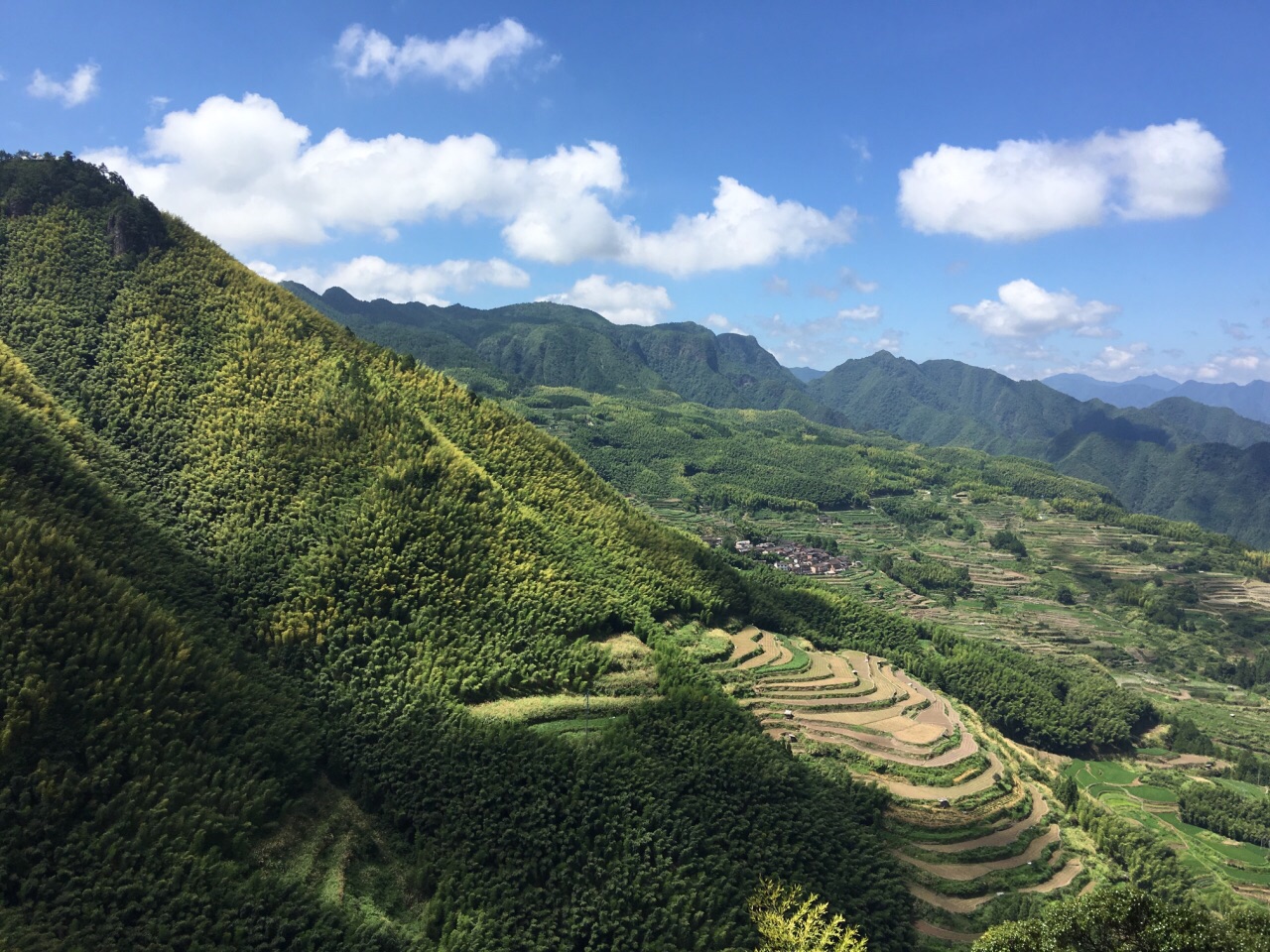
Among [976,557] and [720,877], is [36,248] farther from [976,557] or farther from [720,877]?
[976,557]

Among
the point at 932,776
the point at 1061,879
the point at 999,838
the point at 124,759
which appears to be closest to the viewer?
the point at 124,759

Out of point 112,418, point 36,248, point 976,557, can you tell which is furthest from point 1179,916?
point 976,557

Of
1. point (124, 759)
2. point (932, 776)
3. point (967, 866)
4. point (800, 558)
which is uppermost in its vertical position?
point (124, 759)

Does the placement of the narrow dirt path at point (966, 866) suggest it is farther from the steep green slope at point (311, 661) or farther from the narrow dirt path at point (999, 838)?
the steep green slope at point (311, 661)

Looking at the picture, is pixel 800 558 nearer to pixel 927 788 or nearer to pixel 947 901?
pixel 927 788

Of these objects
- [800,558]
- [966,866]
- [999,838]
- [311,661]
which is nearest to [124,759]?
[311,661]

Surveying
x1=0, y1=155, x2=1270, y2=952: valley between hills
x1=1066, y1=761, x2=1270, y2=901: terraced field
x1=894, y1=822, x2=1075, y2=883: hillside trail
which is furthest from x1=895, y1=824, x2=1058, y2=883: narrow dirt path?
x1=1066, y1=761, x2=1270, y2=901: terraced field

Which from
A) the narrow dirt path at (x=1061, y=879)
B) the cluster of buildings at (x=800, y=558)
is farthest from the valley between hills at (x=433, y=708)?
the cluster of buildings at (x=800, y=558)
